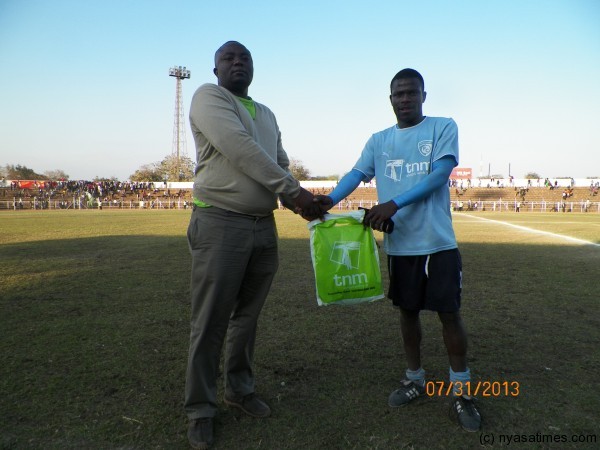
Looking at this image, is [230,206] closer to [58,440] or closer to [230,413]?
[230,413]

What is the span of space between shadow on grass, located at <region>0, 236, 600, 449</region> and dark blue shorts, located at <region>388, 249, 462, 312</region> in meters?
0.66

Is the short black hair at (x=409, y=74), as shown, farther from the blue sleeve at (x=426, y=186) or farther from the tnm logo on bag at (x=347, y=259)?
the tnm logo on bag at (x=347, y=259)

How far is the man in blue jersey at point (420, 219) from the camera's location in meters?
2.61

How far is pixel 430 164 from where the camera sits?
2676 millimetres

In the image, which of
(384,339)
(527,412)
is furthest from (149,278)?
(527,412)

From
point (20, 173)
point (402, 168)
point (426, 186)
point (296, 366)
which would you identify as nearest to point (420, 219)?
point (426, 186)

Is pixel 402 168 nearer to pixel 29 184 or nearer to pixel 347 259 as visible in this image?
pixel 347 259

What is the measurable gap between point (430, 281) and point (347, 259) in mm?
518

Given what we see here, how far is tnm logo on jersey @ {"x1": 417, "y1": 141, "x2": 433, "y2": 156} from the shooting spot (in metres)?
2.67

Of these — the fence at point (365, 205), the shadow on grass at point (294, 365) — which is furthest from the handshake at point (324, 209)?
the fence at point (365, 205)

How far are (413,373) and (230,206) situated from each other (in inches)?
65.1

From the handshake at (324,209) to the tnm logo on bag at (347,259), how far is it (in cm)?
18

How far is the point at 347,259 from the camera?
2744 millimetres
